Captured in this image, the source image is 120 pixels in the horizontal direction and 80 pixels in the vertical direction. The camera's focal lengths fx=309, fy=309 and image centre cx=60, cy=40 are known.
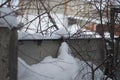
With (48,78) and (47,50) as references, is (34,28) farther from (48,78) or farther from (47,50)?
(48,78)

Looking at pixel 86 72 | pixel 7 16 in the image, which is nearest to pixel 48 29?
pixel 86 72

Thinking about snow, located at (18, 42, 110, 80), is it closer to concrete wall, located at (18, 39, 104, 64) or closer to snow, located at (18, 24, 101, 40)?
concrete wall, located at (18, 39, 104, 64)

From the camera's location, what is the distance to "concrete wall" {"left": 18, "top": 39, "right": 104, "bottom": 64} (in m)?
5.96

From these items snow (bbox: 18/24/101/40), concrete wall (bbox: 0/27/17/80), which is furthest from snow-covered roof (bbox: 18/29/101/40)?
concrete wall (bbox: 0/27/17/80)

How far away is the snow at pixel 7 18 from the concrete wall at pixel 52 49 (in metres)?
1.69

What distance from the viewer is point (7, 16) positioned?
4145mm

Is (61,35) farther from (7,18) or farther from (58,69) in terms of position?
(7,18)

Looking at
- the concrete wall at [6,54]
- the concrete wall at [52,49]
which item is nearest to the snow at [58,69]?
the concrete wall at [52,49]

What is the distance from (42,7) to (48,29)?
562 mm

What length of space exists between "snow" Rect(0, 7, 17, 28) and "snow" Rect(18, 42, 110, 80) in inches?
47.7

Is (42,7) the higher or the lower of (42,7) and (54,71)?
the higher

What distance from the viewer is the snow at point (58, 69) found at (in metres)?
5.25

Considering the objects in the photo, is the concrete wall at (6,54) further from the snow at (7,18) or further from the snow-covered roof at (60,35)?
the snow-covered roof at (60,35)

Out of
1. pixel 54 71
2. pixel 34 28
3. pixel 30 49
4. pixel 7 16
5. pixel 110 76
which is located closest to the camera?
pixel 7 16
